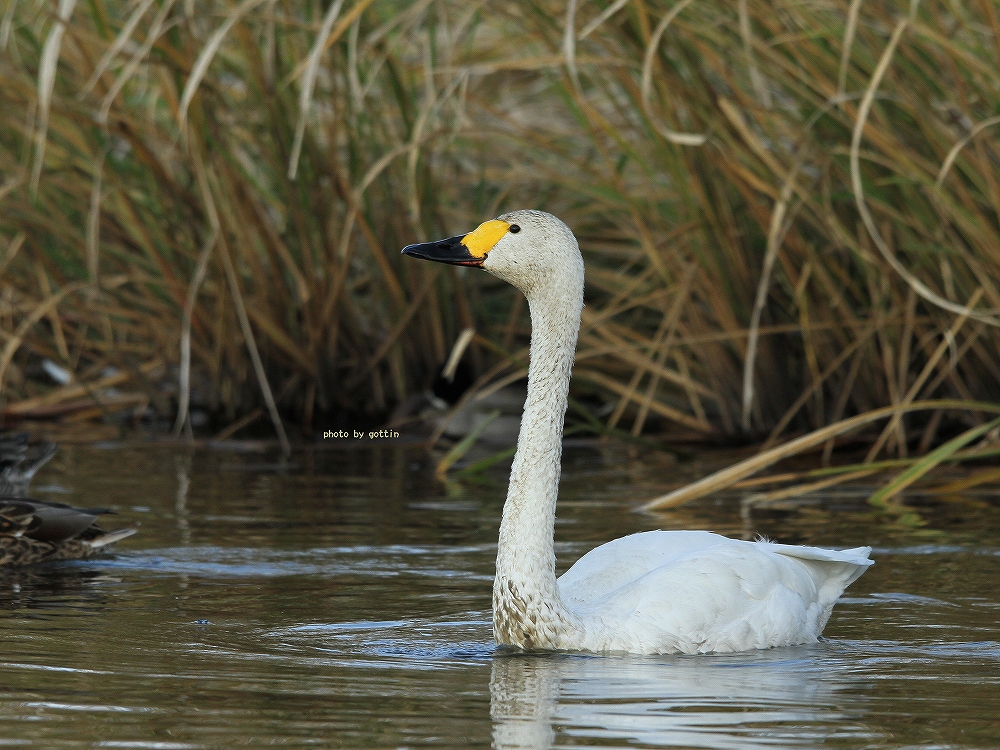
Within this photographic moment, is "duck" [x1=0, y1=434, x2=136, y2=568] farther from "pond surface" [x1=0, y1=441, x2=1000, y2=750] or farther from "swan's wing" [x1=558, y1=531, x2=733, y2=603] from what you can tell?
"swan's wing" [x1=558, y1=531, x2=733, y2=603]

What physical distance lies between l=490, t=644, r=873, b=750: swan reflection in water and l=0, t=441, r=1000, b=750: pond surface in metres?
0.01

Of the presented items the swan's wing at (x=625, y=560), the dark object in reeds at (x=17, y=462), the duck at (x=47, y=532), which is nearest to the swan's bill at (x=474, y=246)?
the swan's wing at (x=625, y=560)

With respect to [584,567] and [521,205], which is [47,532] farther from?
[521,205]

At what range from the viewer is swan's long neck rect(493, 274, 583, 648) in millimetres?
4961

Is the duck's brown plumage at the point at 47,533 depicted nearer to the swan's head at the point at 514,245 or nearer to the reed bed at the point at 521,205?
the reed bed at the point at 521,205

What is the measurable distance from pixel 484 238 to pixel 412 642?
3.85 ft

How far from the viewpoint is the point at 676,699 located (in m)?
4.27

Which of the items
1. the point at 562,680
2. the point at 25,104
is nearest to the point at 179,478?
the point at 25,104

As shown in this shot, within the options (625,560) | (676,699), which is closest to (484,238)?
(625,560)

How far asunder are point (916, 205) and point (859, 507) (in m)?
1.34

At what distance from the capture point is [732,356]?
9.09 meters

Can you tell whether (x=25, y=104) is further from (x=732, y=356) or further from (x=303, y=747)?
(x=303, y=747)

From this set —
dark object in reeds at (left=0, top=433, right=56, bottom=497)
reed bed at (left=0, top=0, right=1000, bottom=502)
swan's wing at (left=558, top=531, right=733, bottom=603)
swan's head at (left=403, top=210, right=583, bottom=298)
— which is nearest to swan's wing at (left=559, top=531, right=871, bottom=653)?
swan's wing at (left=558, top=531, right=733, bottom=603)

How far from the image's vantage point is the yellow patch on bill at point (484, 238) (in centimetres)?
521
